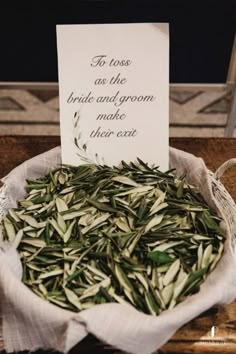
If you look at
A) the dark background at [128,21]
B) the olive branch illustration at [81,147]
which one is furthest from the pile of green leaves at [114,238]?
the dark background at [128,21]

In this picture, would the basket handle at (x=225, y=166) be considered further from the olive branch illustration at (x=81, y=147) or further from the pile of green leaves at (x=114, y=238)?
the olive branch illustration at (x=81, y=147)

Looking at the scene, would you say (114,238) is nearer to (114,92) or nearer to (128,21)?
(114,92)

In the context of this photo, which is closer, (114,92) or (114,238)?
(114,238)

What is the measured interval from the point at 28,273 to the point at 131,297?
0.11 meters

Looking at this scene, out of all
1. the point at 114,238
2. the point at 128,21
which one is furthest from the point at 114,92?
the point at 128,21

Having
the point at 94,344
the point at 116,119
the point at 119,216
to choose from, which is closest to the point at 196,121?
the point at 116,119

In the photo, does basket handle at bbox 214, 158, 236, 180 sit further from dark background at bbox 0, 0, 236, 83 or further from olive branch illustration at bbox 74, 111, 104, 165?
dark background at bbox 0, 0, 236, 83

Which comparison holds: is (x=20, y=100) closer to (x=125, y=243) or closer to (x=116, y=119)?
(x=116, y=119)

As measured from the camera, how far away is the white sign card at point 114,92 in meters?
0.65

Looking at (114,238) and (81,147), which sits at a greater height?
(81,147)

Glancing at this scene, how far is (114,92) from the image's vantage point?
0.66 meters

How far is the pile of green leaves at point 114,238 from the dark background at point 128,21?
40 centimetres

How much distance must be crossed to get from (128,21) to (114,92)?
332mm

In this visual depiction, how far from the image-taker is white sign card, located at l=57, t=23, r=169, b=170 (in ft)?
2.13
